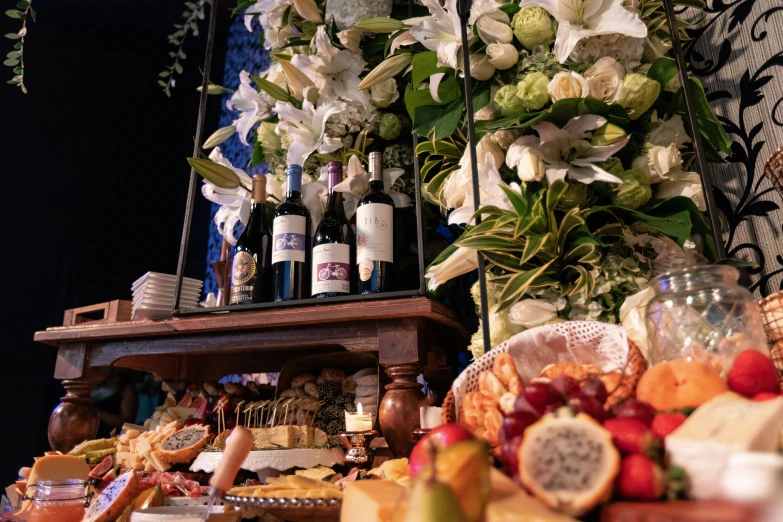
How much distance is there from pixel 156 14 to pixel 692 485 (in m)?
2.80

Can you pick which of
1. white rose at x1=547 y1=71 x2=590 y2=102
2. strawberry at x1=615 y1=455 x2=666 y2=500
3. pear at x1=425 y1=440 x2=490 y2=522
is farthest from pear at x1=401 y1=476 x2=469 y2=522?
white rose at x1=547 y1=71 x2=590 y2=102

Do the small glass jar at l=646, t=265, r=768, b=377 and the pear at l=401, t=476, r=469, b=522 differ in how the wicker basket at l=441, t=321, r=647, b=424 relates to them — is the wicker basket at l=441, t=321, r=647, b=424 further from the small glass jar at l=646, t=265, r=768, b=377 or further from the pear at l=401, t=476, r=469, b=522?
the pear at l=401, t=476, r=469, b=522

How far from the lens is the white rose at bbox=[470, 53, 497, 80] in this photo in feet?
3.67

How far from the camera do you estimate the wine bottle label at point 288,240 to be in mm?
1281

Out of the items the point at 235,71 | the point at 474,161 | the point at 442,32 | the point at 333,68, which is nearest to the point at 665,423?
the point at 474,161

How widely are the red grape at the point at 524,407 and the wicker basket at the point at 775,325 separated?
1.50ft

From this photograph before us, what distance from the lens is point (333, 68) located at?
1.39 metres

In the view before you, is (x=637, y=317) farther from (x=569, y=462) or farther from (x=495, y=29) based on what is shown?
(x=495, y=29)

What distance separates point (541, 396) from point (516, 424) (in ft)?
0.13

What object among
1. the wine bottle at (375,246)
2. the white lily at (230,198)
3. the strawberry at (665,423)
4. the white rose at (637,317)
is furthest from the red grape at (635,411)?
the white lily at (230,198)

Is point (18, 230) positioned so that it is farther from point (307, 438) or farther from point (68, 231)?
point (307, 438)

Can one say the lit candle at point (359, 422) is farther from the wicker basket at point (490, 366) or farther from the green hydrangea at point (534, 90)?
the green hydrangea at point (534, 90)

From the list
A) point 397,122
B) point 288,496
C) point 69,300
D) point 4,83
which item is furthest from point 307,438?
point 4,83

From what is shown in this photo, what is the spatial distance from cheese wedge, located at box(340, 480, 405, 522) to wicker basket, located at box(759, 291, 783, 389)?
58cm
